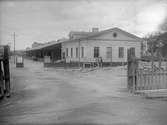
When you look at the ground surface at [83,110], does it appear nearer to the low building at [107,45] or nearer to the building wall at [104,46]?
the building wall at [104,46]

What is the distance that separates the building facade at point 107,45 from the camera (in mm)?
28797

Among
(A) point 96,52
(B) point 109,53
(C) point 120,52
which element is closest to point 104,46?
(B) point 109,53

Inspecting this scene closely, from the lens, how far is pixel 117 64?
29.7 meters

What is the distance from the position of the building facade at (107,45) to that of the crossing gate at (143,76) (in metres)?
19.1

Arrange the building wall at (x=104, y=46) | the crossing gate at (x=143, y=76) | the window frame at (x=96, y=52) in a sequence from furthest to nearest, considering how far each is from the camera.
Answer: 1. the window frame at (x=96, y=52)
2. the building wall at (x=104, y=46)
3. the crossing gate at (x=143, y=76)

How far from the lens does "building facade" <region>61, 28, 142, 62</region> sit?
94.5 feet

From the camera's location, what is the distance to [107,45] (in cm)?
2947

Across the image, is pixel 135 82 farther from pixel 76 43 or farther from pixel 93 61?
pixel 76 43

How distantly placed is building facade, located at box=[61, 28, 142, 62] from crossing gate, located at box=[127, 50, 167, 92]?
62.7 ft

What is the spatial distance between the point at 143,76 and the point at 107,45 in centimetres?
2045

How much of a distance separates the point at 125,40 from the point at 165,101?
2267 centimetres

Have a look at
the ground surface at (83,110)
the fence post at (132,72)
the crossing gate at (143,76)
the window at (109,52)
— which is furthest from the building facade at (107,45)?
the ground surface at (83,110)

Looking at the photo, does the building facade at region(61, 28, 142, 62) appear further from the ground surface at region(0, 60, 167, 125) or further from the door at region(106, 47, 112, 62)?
the ground surface at region(0, 60, 167, 125)

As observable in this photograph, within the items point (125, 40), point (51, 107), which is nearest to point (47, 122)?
point (51, 107)
